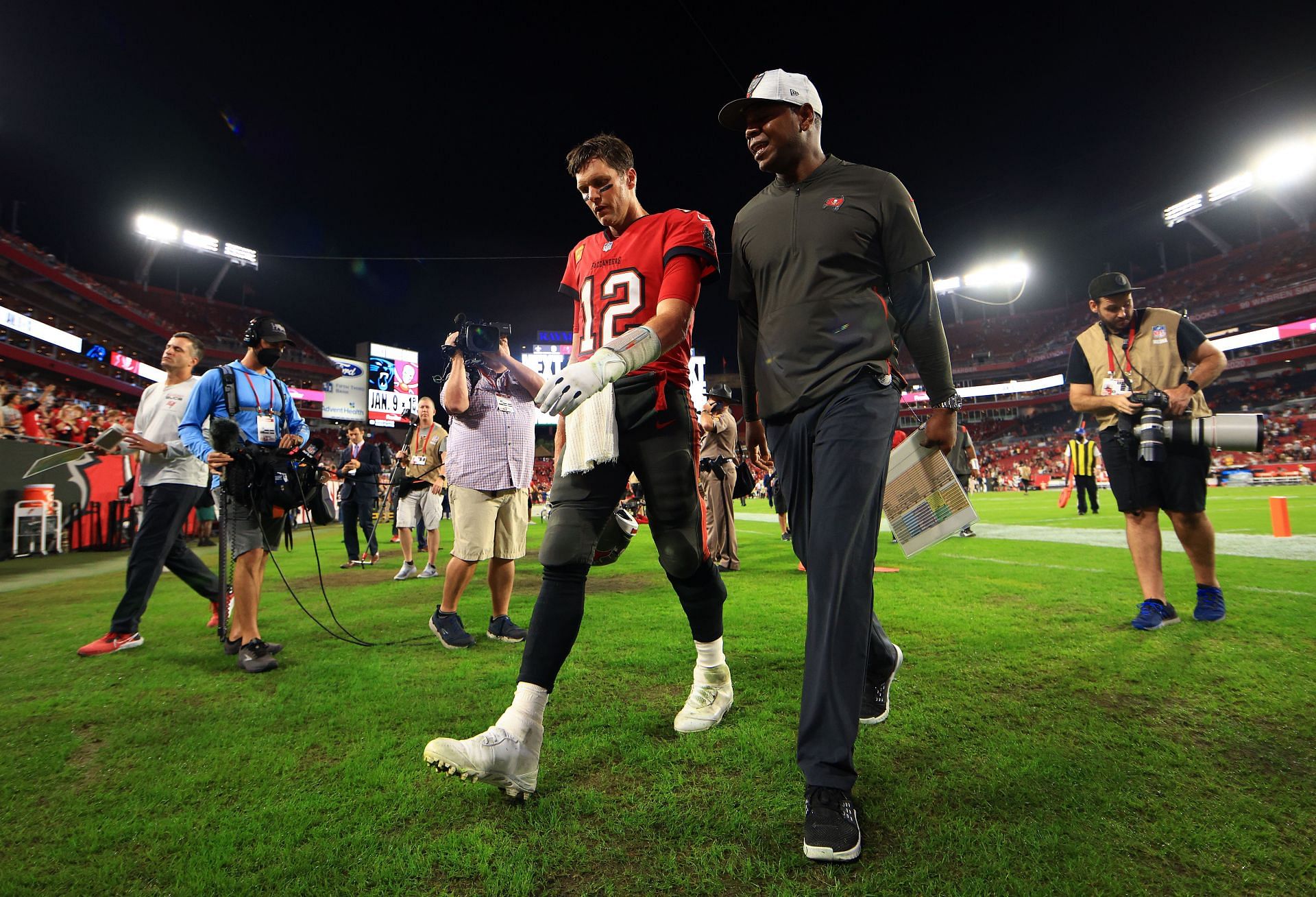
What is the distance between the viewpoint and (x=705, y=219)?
2.70m

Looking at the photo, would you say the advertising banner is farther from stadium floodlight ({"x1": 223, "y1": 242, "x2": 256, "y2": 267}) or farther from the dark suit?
the dark suit

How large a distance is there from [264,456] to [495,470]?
1496 mm

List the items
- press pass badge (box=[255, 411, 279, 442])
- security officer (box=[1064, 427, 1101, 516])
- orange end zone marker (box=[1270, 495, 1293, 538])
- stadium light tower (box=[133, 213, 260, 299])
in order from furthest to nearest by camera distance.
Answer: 1. stadium light tower (box=[133, 213, 260, 299])
2. security officer (box=[1064, 427, 1101, 516])
3. orange end zone marker (box=[1270, 495, 1293, 538])
4. press pass badge (box=[255, 411, 279, 442])

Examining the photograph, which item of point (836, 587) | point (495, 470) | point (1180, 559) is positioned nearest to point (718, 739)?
point (836, 587)

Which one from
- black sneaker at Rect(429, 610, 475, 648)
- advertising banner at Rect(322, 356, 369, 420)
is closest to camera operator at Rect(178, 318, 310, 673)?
black sneaker at Rect(429, 610, 475, 648)

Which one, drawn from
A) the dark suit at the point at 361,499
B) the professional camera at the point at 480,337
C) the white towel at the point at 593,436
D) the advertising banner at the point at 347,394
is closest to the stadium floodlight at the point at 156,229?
the advertising banner at the point at 347,394

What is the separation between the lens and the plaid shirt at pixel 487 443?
465 cm

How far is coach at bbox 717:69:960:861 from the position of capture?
1.85m

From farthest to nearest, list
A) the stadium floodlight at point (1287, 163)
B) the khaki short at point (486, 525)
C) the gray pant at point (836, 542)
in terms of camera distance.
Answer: the stadium floodlight at point (1287, 163) → the khaki short at point (486, 525) → the gray pant at point (836, 542)

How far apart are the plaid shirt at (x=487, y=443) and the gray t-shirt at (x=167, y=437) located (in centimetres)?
184

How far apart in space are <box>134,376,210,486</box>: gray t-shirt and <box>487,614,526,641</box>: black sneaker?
2.46 m

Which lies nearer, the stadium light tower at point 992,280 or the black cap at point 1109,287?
the black cap at point 1109,287

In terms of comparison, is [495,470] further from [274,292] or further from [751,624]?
[274,292]

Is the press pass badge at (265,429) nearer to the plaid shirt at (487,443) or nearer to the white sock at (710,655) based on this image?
the plaid shirt at (487,443)
